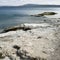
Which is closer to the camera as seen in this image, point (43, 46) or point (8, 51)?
point (8, 51)

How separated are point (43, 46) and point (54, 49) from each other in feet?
3.61

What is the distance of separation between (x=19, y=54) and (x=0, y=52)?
142cm

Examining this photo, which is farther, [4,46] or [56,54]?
[4,46]

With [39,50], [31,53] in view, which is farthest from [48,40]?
[31,53]

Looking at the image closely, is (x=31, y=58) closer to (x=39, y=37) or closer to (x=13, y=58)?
(x=13, y=58)

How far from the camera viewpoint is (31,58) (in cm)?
1272

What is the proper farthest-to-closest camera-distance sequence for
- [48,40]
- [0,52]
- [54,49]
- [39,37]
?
[39,37] → [48,40] → [54,49] → [0,52]

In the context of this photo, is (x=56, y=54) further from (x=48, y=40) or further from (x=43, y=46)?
(x=48, y=40)

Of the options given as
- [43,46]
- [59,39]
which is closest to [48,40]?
[59,39]

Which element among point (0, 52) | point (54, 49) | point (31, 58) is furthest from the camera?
point (54, 49)

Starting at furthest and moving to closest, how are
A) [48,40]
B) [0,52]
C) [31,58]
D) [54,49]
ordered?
[48,40], [54,49], [0,52], [31,58]

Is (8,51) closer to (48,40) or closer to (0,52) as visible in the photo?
(0,52)

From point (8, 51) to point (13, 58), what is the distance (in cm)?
133

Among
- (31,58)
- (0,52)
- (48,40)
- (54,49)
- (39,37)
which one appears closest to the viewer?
(31,58)
